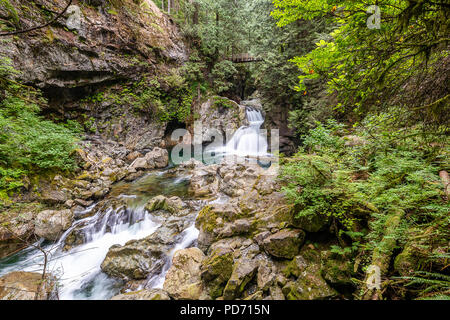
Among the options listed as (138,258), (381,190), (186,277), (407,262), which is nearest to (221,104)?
(138,258)

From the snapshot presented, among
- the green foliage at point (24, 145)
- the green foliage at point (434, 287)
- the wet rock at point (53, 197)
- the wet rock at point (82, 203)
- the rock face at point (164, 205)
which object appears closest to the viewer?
the green foliage at point (434, 287)

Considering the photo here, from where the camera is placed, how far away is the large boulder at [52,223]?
17.3 feet

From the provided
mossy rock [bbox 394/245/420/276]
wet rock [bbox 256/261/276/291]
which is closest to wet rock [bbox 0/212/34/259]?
wet rock [bbox 256/261/276/291]

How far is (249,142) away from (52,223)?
12.0 metres

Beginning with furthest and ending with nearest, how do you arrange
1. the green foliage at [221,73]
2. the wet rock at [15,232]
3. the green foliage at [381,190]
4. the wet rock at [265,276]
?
the green foliage at [221,73] → the wet rock at [15,232] → the wet rock at [265,276] → the green foliage at [381,190]

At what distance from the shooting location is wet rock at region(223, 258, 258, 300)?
287 centimetres

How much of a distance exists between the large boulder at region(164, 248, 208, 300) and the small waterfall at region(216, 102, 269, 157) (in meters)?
9.70

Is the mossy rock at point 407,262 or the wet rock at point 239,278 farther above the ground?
the mossy rock at point 407,262

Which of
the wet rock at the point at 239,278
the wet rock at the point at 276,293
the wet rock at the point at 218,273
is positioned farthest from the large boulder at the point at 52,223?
the wet rock at the point at 276,293

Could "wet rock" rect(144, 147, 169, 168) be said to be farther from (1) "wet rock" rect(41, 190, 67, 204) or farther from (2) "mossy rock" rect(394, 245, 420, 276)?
(2) "mossy rock" rect(394, 245, 420, 276)

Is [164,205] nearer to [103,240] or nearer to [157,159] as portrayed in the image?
[103,240]

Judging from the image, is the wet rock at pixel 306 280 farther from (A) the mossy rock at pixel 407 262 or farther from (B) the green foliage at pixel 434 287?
(B) the green foliage at pixel 434 287

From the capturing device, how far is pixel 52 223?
17.7 ft

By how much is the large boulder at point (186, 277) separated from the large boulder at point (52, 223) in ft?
13.9
